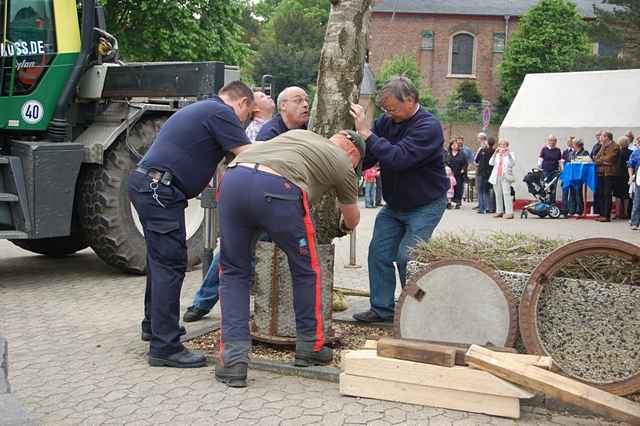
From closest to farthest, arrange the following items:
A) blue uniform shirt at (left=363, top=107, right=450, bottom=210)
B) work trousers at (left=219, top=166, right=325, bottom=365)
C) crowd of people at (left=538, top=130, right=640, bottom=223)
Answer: work trousers at (left=219, top=166, right=325, bottom=365), blue uniform shirt at (left=363, top=107, right=450, bottom=210), crowd of people at (left=538, top=130, right=640, bottom=223)

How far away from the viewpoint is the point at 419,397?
15.5 ft

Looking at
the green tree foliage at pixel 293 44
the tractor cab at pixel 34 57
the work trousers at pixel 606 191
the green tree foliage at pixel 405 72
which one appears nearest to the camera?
the tractor cab at pixel 34 57

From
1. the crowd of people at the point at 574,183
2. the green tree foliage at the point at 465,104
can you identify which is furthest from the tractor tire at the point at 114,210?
the green tree foliage at the point at 465,104

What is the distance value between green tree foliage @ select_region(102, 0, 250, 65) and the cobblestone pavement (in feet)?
59.1

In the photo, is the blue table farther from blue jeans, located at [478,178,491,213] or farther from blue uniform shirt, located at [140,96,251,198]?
blue uniform shirt, located at [140,96,251,198]

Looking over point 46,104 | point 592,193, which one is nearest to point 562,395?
point 46,104

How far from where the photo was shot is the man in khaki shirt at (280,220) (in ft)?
16.1

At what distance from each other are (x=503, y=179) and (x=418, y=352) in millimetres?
14965

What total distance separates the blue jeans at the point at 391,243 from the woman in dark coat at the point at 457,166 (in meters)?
15.7

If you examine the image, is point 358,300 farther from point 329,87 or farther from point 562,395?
point 562,395

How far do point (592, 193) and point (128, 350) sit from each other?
50.2ft

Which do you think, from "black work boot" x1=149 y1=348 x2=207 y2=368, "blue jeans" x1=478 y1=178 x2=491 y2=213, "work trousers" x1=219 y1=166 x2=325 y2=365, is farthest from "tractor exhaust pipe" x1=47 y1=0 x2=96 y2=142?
"blue jeans" x1=478 y1=178 x2=491 y2=213

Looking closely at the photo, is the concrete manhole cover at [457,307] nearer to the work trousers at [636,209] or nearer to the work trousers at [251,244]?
the work trousers at [251,244]

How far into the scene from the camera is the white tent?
20406mm
